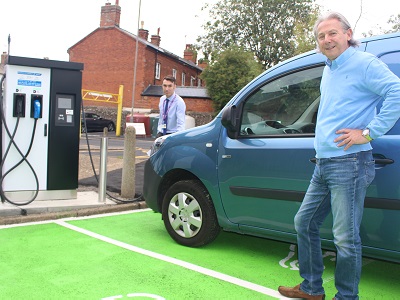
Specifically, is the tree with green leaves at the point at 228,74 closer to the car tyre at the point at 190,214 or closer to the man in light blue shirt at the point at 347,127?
the car tyre at the point at 190,214

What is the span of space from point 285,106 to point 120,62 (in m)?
33.4

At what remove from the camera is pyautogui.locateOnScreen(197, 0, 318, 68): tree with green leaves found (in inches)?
1506

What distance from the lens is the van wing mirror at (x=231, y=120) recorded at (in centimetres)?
Result: 374

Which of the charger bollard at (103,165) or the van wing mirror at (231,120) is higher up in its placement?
the van wing mirror at (231,120)

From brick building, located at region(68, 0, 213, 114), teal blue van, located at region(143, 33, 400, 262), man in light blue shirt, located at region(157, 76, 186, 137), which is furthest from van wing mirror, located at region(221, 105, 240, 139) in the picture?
brick building, located at region(68, 0, 213, 114)

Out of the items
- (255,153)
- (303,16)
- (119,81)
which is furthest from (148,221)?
(303,16)

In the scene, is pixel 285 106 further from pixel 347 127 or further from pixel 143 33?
pixel 143 33

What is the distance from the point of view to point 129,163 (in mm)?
6598

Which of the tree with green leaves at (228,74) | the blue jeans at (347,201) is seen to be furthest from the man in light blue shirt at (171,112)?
the tree with green leaves at (228,74)

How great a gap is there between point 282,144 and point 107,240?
2.31 m

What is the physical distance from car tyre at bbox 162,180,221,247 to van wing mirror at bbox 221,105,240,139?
71 cm

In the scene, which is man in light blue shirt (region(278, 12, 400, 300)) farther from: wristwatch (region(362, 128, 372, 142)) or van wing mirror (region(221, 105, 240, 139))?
van wing mirror (region(221, 105, 240, 139))

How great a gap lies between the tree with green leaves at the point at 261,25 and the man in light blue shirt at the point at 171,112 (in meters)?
33.1

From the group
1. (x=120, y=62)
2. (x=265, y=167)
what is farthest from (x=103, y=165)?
(x=120, y=62)
